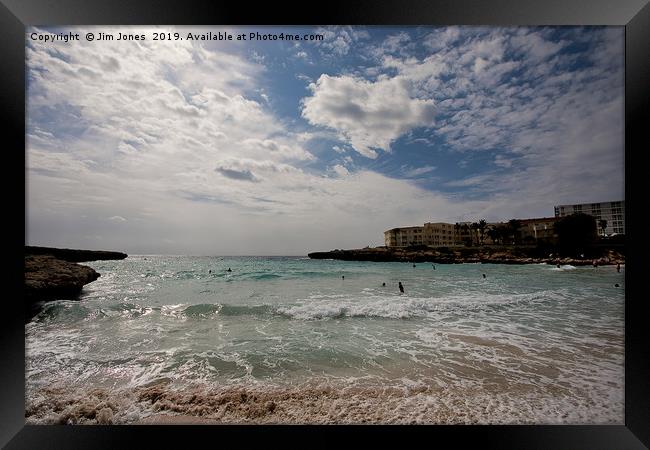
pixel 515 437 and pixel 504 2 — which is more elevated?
pixel 504 2

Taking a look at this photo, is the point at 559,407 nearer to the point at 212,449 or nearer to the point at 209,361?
the point at 212,449

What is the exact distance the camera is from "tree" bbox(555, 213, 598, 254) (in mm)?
16547

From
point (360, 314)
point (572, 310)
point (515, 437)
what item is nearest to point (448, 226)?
point (572, 310)

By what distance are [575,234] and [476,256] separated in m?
11.6

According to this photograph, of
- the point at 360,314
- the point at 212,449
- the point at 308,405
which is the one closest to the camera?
the point at 212,449

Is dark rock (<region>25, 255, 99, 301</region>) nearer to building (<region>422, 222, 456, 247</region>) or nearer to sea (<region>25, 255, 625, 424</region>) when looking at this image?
sea (<region>25, 255, 625, 424</region>)

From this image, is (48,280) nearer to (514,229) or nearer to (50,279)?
(50,279)

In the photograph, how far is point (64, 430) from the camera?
7.40 ft

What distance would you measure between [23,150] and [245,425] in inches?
137

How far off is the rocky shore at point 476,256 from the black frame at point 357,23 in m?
21.2

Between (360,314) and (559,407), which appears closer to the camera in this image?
(559,407)

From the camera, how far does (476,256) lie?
29.9 meters

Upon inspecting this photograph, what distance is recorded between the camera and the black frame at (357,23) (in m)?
2.19

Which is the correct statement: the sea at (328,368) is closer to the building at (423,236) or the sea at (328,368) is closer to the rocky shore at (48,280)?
the rocky shore at (48,280)
